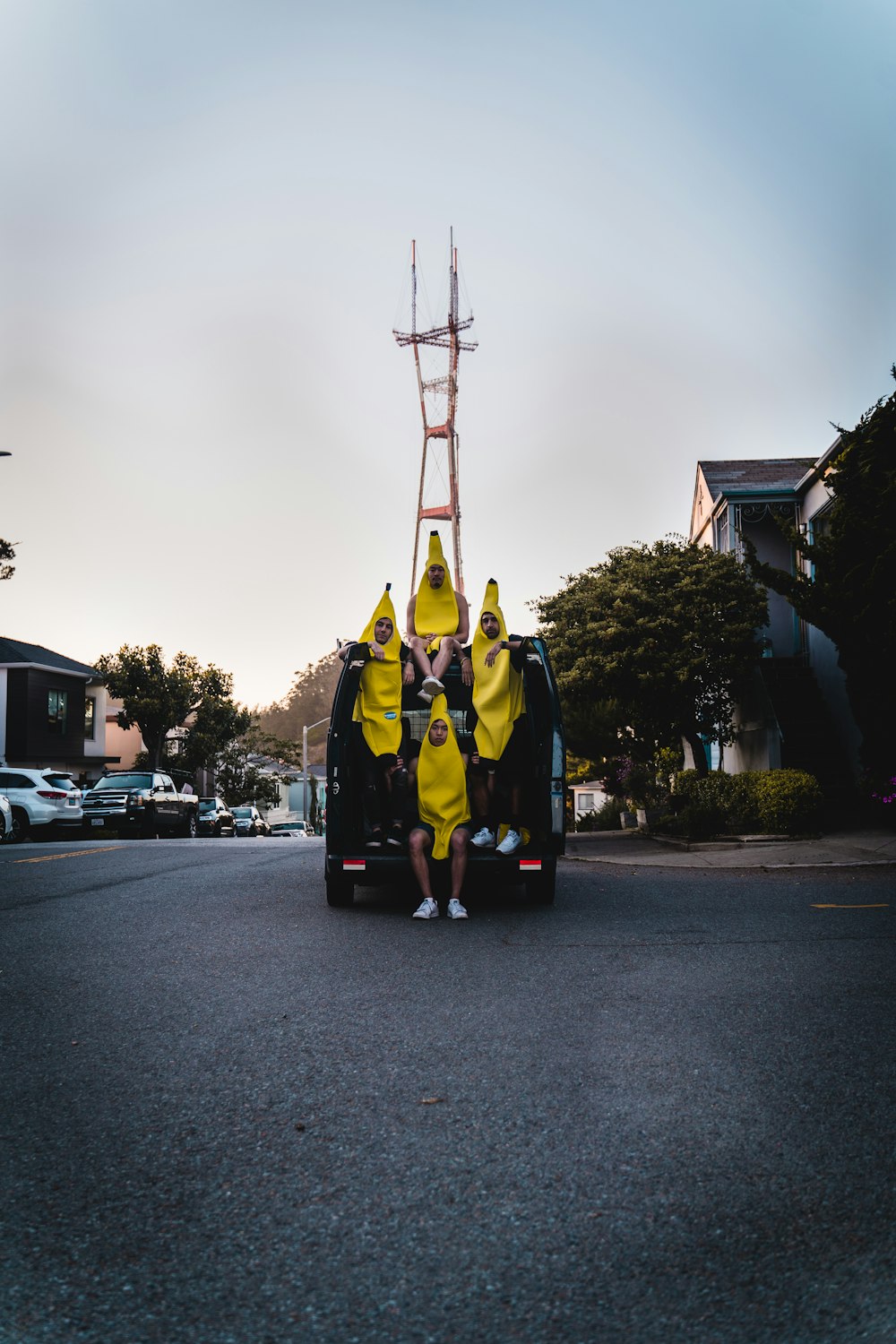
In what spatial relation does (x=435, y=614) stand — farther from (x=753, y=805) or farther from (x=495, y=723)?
(x=753, y=805)

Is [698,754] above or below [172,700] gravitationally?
below

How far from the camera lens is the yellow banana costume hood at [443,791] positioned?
28.8 feet

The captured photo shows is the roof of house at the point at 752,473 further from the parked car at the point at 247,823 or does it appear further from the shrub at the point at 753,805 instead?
the parked car at the point at 247,823

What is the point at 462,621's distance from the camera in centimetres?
977

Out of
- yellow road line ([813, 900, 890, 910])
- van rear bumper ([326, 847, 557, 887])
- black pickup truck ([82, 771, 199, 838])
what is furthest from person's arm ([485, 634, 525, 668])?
black pickup truck ([82, 771, 199, 838])

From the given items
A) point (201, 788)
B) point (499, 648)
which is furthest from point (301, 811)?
point (499, 648)

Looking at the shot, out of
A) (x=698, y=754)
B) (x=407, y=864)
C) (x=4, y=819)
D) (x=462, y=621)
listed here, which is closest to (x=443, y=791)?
(x=407, y=864)

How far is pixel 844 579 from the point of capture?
45.2 feet

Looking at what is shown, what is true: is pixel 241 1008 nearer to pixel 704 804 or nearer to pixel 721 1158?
pixel 721 1158

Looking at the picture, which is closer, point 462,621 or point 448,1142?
point 448,1142

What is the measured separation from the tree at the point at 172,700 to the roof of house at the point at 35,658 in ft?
3.06

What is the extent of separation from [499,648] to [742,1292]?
678cm

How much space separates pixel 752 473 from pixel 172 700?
26.7 m

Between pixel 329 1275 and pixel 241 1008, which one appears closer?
pixel 329 1275
